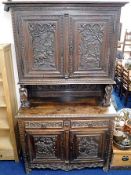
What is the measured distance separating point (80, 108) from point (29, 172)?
1.03 meters

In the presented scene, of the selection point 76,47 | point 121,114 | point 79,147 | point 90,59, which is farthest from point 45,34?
point 121,114

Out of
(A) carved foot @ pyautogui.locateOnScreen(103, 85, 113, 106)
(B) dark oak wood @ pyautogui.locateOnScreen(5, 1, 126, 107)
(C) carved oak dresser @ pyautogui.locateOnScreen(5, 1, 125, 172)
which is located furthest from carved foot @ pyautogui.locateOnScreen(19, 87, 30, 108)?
(A) carved foot @ pyautogui.locateOnScreen(103, 85, 113, 106)

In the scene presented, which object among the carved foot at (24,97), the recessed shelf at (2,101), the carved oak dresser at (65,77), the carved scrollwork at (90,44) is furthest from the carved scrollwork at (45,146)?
the carved scrollwork at (90,44)

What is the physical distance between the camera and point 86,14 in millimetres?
1807

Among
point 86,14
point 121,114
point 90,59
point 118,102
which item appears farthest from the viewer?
point 118,102

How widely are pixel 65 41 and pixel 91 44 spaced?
0.88 ft

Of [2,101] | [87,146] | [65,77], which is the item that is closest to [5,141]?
[2,101]

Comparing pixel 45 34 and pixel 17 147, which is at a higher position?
pixel 45 34

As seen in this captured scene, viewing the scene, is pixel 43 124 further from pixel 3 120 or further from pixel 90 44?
pixel 90 44

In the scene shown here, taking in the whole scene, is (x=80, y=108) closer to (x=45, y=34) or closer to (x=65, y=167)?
(x=65, y=167)

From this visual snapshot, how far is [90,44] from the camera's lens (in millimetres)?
1905

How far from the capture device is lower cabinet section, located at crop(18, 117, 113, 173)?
2041 mm

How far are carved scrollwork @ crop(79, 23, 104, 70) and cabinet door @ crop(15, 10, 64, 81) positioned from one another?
8.4 inches

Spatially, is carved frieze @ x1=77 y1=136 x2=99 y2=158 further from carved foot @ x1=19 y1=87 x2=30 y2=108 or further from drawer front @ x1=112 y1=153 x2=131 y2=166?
carved foot @ x1=19 y1=87 x2=30 y2=108
